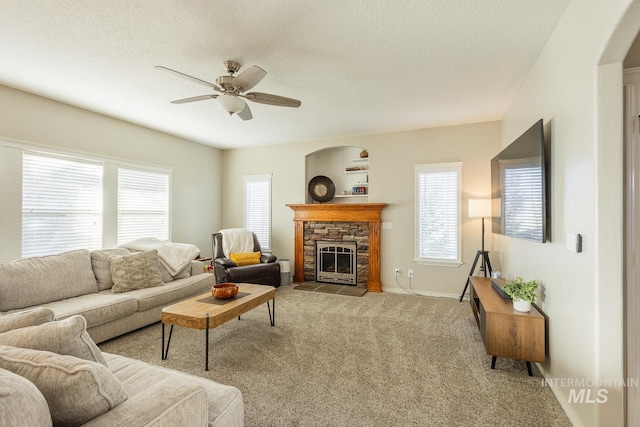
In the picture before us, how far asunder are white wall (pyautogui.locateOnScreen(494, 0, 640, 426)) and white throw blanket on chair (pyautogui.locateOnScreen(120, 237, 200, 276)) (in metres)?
4.14

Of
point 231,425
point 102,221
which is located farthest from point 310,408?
point 102,221

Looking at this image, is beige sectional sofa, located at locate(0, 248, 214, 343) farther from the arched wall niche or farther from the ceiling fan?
the arched wall niche

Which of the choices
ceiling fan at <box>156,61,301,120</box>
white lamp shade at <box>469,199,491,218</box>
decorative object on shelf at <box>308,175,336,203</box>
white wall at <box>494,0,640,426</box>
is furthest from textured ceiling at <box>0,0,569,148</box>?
decorative object on shelf at <box>308,175,336,203</box>

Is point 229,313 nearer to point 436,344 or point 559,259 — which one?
point 436,344

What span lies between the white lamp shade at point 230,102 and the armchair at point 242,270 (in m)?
2.75

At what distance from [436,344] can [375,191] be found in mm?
2873

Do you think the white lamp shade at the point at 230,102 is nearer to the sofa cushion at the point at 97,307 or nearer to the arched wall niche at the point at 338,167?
the sofa cushion at the point at 97,307

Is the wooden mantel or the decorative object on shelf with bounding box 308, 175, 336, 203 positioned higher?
the decorative object on shelf with bounding box 308, 175, 336, 203

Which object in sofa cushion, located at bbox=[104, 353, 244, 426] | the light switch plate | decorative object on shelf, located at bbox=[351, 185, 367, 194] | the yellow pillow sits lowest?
sofa cushion, located at bbox=[104, 353, 244, 426]

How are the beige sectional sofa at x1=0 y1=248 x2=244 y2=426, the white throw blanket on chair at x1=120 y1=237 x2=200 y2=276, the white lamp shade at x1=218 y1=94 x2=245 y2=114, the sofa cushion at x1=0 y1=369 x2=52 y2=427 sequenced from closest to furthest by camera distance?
1. the sofa cushion at x1=0 y1=369 x2=52 y2=427
2. the beige sectional sofa at x1=0 y1=248 x2=244 y2=426
3. the white lamp shade at x1=218 y1=94 x2=245 y2=114
4. the white throw blanket on chair at x1=120 y1=237 x2=200 y2=276

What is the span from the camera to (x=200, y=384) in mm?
1392

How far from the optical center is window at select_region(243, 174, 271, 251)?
6.22m

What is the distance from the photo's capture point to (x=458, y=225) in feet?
15.5

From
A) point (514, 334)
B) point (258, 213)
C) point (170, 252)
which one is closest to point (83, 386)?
point (514, 334)
